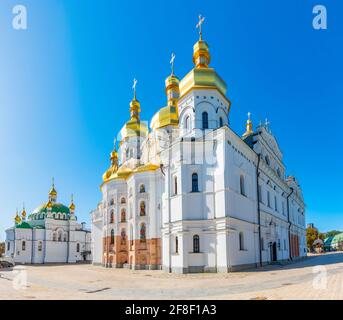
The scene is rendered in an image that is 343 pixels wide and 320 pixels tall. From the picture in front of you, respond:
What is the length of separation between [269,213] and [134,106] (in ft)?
69.1

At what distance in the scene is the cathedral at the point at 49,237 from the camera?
184 feet

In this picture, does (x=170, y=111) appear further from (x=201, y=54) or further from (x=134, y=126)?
(x=201, y=54)

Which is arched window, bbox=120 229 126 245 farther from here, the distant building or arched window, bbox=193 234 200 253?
the distant building

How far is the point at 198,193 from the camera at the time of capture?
24.5 meters

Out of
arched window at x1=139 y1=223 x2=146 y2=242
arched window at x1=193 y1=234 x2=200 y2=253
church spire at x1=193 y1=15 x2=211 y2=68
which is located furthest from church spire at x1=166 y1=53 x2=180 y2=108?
arched window at x1=193 y1=234 x2=200 y2=253

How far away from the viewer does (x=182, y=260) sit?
23.2m

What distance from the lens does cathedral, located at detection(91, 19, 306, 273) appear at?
2362 centimetres

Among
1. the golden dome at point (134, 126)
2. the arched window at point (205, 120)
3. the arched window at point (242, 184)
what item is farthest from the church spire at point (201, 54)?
the golden dome at point (134, 126)

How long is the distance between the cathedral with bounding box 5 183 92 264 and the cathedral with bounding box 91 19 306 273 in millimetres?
20645

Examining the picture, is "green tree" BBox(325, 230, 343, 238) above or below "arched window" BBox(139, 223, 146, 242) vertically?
below

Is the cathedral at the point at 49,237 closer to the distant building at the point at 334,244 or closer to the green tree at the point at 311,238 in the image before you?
the green tree at the point at 311,238

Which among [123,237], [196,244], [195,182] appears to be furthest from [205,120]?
[123,237]
